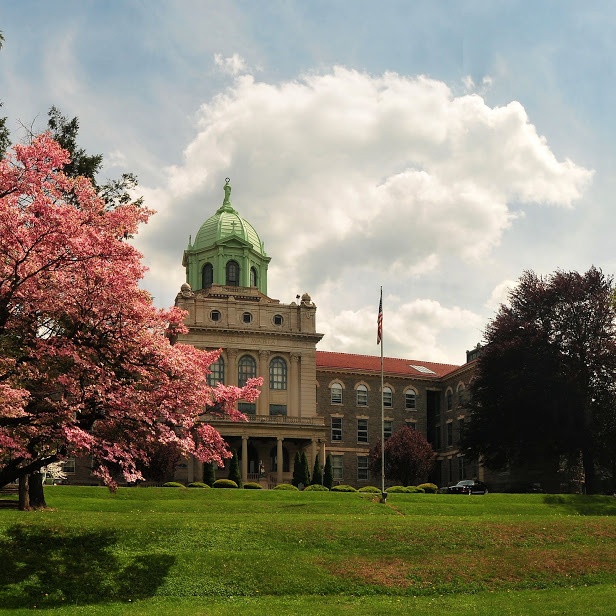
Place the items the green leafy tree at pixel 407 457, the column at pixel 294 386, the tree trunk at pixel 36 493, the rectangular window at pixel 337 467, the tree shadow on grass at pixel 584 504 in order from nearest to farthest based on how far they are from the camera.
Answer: the tree trunk at pixel 36 493, the tree shadow on grass at pixel 584 504, the green leafy tree at pixel 407 457, the column at pixel 294 386, the rectangular window at pixel 337 467

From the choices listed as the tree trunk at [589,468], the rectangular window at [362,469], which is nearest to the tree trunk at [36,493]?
the tree trunk at [589,468]

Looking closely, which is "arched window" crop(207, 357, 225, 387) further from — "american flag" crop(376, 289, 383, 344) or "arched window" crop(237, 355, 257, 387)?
"american flag" crop(376, 289, 383, 344)

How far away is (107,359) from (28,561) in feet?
25.9

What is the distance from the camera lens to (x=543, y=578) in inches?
1152

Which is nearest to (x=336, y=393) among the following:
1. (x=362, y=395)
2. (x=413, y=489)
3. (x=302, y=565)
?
(x=362, y=395)

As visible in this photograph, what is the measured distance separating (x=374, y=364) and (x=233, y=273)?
16971 mm

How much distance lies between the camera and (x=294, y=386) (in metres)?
80.6

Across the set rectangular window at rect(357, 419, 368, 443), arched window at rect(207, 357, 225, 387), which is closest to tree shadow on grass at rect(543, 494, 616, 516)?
arched window at rect(207, 357, 225, 387)

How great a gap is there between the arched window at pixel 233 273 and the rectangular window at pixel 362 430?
18.0 metres

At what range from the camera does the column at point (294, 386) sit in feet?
263

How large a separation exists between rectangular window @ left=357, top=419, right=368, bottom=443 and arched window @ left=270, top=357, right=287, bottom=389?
1037cm

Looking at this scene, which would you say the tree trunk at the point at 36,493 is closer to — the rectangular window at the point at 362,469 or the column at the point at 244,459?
the column at the point at 244,459

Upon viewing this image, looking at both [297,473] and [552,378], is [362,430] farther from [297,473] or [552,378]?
[552,378]

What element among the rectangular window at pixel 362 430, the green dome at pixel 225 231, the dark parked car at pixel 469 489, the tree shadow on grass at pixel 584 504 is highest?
the green dome at pixel 225 231
